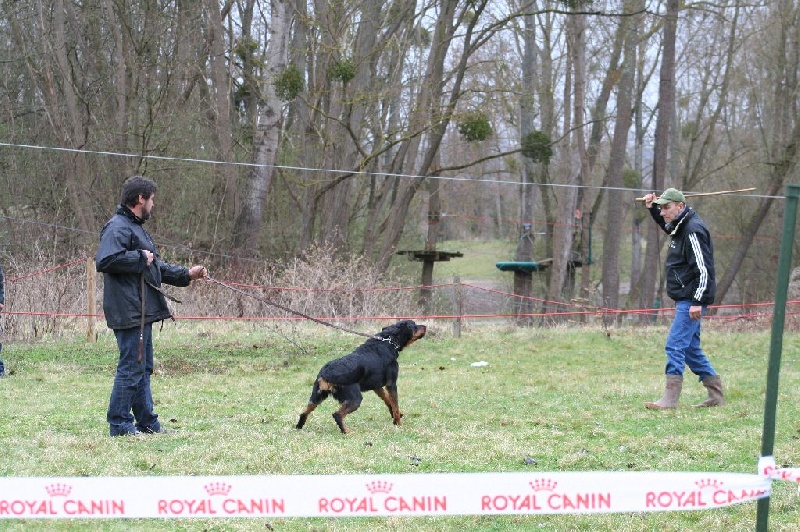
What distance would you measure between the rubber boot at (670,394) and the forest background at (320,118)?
8.69m

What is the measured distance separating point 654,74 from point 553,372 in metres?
27.7

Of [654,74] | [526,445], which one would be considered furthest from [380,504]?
[654,74]

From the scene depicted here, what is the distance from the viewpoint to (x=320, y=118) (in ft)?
80.5

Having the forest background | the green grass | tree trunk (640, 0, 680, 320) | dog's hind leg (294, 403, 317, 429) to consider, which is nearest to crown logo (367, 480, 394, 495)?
the green grass

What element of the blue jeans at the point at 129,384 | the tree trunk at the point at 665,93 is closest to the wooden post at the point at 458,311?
the tree trunk at the point at 665,93

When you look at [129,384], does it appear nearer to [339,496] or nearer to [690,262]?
[339,496]

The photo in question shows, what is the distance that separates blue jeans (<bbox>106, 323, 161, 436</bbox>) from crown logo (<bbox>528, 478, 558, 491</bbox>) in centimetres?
415

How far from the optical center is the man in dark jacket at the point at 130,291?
21.7ft

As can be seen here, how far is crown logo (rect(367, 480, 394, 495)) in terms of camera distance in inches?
134

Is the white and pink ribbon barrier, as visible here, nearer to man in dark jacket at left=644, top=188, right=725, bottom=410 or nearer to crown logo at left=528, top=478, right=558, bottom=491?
crown logo at left=528, top=478, right=558, bottom=491

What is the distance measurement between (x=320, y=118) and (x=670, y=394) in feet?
57.3

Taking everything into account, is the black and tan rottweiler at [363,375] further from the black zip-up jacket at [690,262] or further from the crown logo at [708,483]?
the crown logo at [708,483]

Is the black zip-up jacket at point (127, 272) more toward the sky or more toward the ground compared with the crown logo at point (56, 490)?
more toward the sky

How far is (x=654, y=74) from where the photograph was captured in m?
36.9
